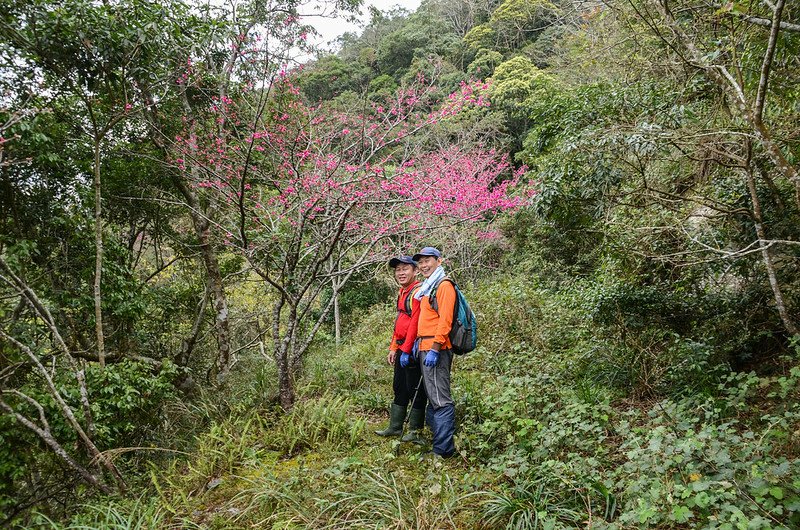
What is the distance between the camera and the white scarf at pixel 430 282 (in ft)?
11.9

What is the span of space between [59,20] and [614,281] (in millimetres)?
6598

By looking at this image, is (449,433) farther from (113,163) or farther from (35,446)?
(113,163)

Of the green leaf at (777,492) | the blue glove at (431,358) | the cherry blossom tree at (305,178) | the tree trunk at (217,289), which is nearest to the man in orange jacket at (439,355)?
the blue glove at (431,358)

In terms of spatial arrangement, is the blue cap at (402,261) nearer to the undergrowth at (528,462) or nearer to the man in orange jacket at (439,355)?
the man in orange jacket at (439,355)

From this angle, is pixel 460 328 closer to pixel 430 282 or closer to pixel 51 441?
pixel 430 282

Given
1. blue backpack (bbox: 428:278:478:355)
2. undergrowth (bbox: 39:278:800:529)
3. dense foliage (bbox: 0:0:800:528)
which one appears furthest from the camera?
blue backpack (bbox: 428:278:478:355)

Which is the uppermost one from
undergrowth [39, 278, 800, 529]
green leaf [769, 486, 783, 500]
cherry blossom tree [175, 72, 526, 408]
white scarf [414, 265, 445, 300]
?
cherry blossom tree [175, 72, 526, 408]

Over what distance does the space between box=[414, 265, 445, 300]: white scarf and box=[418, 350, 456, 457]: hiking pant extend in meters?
0.51

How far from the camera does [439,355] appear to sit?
354cm

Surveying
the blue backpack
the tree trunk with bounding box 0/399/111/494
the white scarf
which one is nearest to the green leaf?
the blue backpack

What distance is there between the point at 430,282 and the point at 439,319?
1.20ft

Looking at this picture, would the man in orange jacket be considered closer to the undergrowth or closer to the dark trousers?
the undergrowth

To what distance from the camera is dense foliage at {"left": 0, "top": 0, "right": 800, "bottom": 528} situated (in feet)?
9.29

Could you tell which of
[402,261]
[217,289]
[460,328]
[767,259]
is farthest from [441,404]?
[217,289]
